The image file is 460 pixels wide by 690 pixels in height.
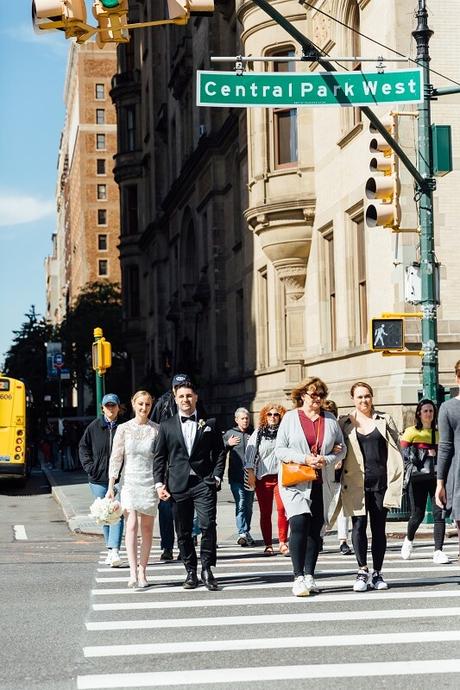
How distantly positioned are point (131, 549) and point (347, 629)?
10.6ft

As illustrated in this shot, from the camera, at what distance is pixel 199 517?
11609mm

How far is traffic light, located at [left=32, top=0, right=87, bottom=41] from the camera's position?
31.9 ft

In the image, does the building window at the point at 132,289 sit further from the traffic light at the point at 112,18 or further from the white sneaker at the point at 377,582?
the traffic light at the point at 112,18

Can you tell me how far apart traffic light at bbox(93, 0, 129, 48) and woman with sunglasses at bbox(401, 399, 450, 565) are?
600cm

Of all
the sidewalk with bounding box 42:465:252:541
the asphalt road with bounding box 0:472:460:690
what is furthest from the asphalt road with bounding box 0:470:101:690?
the sidewalk with bounding box 42:465:252:541

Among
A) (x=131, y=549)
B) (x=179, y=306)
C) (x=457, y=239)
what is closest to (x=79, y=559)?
(x=131, y=549)

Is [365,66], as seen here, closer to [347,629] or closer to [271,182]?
[271,182]

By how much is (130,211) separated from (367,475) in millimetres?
53869

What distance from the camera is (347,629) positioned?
355 inches

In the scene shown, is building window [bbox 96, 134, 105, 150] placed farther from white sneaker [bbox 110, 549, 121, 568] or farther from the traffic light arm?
white sneaker [bbox 110, 549, 121, 568]

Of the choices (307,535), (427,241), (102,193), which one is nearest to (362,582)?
(307,535)

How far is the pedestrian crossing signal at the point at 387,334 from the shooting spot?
16.5 metres

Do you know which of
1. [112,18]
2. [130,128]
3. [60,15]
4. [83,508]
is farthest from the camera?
[130,128]

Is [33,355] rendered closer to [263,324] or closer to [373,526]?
[263,324]
